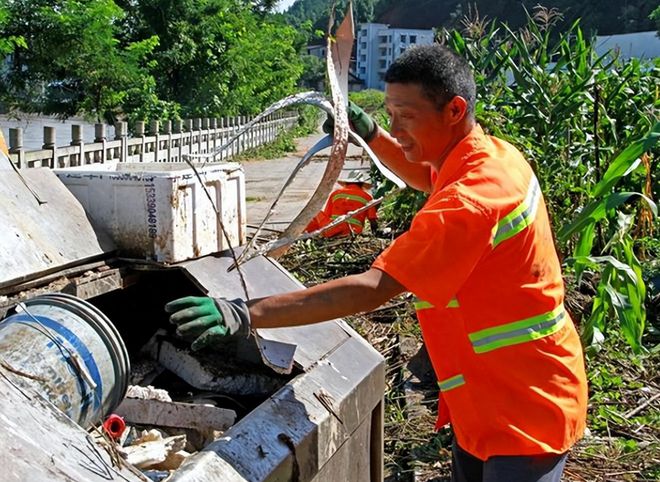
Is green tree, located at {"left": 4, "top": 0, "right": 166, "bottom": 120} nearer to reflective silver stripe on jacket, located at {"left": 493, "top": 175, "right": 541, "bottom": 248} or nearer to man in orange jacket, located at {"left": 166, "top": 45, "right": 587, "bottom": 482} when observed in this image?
man in orange jacket, located at {"left": 166, "top": 45, "right": 587, "bottom": 482}

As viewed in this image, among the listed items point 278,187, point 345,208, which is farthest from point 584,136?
point 278,187

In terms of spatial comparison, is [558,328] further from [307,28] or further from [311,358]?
[307,28]

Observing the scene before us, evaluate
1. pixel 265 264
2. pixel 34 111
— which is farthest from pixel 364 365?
pixel 34 111

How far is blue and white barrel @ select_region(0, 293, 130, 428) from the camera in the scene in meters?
2.26

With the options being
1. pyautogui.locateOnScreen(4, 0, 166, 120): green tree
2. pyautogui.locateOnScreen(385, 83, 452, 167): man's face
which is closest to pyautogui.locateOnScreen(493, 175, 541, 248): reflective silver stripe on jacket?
pyautogui.locateOnScreen(385, 83, 452, 167): man's face

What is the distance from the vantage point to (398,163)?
2.91m

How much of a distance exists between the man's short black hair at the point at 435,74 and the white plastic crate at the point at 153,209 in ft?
4.22

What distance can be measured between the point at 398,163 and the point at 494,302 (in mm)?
932

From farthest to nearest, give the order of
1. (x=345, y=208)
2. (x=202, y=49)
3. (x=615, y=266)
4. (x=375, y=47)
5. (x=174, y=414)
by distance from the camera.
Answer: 1. (x=375, y=47)
2. (x=202, y=49)
3. (x=345, y=208)
4. (x=615, y=266)
5. (x=174, y=414)

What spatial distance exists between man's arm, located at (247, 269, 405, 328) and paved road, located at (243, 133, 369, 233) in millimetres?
6750

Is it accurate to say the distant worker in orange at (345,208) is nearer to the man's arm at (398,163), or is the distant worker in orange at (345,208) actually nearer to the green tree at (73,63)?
the man's arm at (398,163)

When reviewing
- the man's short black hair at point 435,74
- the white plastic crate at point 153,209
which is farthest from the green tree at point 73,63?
the man's short black hair at point 435,74

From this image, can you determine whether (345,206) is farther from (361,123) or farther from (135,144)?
(135,144)

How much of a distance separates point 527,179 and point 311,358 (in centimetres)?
118
